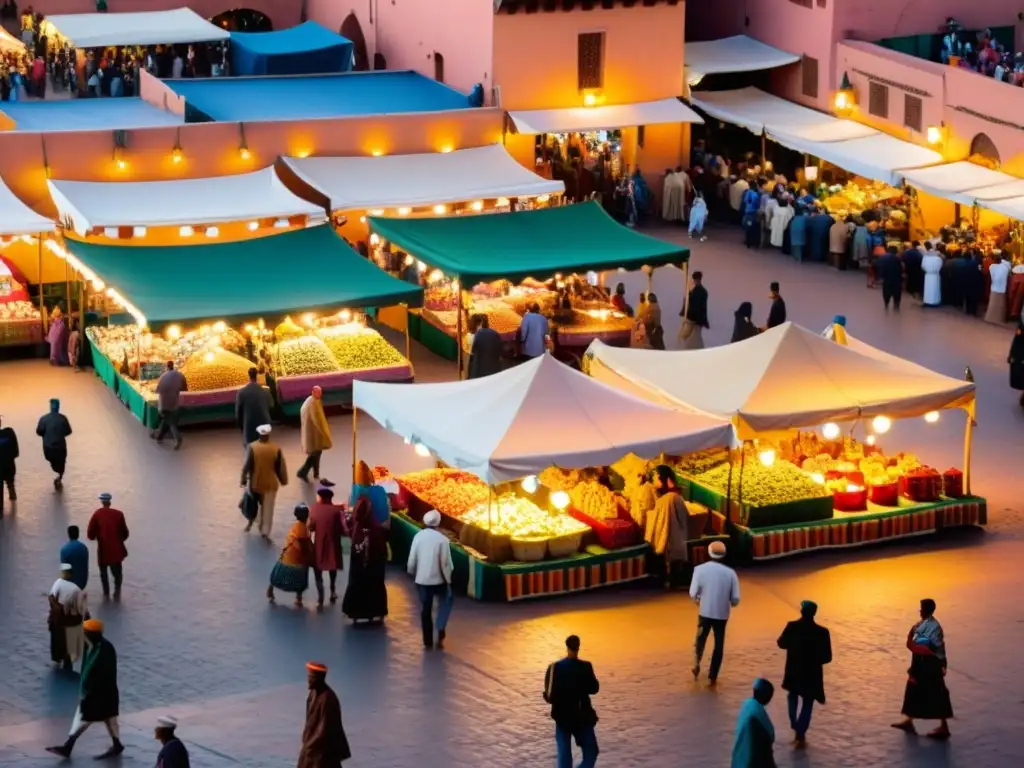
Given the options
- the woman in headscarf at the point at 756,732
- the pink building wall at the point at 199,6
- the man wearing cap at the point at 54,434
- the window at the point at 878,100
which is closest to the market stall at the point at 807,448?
the man wearing cap at the point at 54,434

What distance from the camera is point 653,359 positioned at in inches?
877

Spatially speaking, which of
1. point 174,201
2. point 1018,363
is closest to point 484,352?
point 174,201

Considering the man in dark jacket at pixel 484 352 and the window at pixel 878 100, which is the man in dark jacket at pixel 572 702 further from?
the window at pixel 878 100

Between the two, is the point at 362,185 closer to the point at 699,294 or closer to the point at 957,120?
the point at 699,294

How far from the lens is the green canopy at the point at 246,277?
2522 centimetres

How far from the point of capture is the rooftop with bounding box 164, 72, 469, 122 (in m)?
33.7

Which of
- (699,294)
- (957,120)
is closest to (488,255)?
(699,294)

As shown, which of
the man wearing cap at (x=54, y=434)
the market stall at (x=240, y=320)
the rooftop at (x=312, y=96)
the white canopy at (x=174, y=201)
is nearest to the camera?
the man wearing cap at (x=54, y=434)

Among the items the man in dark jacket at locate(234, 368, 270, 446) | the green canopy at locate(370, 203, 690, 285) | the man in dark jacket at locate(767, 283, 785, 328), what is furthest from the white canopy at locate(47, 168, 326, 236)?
the man in dark jacket at locate(767, 283, 785, 328)

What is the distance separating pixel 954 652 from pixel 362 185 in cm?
1453

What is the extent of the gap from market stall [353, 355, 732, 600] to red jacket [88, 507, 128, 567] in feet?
8.60

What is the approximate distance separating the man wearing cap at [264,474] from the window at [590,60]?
15.4 metres

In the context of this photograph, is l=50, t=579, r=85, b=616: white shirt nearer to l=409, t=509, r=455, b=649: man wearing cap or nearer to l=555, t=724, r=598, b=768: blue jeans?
l=409, t=509, r=455, b=649: man wearing cap

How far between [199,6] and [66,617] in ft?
96.5
